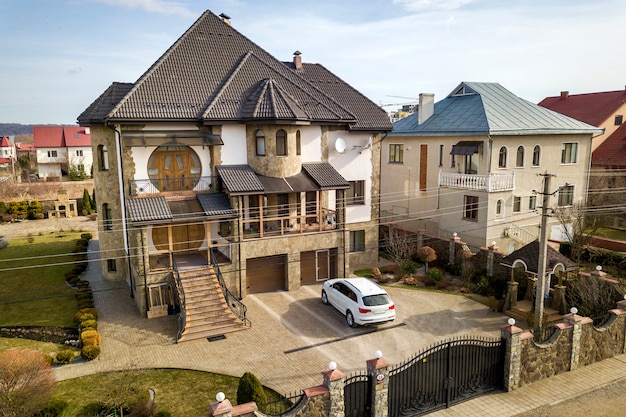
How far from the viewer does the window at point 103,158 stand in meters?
24.1

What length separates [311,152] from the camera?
2566cm

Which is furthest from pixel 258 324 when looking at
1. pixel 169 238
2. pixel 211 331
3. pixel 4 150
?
pixel 4 150

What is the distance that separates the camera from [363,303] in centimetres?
1908

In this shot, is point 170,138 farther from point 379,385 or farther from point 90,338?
point 379,385

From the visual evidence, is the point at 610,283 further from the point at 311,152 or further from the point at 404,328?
the point at 311,152

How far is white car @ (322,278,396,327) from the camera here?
1900 cm

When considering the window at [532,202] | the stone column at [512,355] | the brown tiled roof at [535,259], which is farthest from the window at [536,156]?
the stone column at [512,355]

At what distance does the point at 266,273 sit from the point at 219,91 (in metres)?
9.87

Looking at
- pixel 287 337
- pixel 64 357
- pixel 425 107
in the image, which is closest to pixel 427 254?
pixel 287 337

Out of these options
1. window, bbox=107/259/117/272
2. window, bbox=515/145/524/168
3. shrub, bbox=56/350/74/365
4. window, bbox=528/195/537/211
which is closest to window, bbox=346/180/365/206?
window, bbox=515/145/524/168

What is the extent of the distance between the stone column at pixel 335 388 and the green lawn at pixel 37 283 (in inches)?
492

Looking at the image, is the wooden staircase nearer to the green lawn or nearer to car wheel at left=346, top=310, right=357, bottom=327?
car wheel at left=346, top=310, right=357, bottom=327

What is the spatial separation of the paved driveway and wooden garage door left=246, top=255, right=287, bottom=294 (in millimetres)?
627

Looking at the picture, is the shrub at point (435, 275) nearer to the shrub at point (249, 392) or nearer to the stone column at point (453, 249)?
the stone column at point (453, 249)
